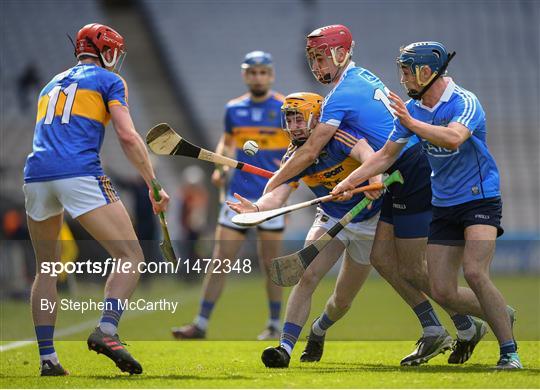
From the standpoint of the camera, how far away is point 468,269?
591cm

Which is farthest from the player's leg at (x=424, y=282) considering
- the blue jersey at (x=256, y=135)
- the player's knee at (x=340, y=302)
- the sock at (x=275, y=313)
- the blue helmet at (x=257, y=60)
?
the blue helmet at (x=257, y=60)

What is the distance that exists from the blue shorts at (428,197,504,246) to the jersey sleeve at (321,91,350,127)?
0.78 meters

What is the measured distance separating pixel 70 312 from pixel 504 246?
10.2m

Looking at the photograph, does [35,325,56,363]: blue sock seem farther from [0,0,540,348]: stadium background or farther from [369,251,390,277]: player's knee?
[0,0,540,348]: stadium background

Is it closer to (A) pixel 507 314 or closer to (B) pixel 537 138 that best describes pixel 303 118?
(A) pixel 507 314

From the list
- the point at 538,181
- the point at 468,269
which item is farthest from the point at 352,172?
the point at 538,181

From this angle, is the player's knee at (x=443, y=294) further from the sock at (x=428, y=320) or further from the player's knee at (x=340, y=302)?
the player's knee at (x=340, y=302)

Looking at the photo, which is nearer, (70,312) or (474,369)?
(474,369)

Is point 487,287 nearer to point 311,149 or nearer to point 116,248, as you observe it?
point 311,149

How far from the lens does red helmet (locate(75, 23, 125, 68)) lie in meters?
6.11

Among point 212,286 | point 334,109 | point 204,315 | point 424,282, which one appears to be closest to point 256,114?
point 212,286

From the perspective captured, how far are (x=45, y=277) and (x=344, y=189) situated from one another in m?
1.82

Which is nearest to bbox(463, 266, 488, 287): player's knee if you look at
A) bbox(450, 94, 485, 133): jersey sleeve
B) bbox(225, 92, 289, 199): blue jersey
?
bbox(450, 94, 485, 133): jersey sleeve

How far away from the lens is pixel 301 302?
21.1 feet
